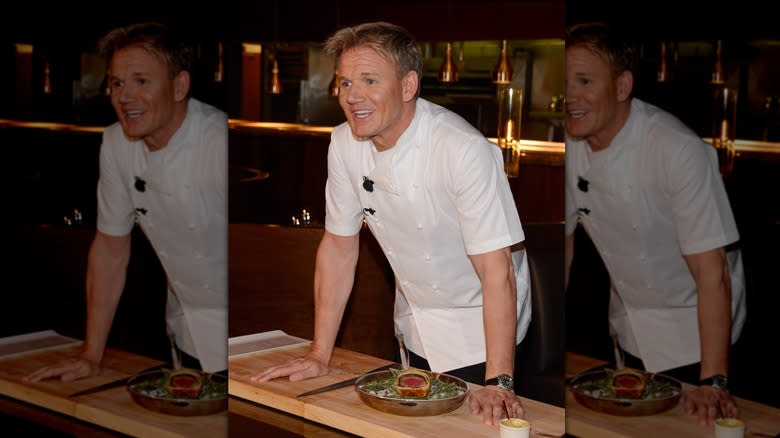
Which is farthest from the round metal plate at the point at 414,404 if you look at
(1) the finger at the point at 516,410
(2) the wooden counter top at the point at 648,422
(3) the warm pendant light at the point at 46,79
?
(3) the warm pendant light at the point at 46,79

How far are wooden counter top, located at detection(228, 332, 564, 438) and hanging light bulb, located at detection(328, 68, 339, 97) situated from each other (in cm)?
76

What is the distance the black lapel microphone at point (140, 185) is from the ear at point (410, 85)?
953 millimetres

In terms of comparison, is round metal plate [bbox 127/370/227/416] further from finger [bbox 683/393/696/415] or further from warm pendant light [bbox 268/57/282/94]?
finger [bbox 683/393/696/415]

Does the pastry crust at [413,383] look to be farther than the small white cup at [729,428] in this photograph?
Yes

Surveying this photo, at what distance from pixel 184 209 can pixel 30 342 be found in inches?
32.6

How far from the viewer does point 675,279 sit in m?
2.41

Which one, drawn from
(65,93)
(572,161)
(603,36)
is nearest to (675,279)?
(572,161)

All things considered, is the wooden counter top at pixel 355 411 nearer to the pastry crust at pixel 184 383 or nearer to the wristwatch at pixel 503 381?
the wristwatch at pixel 503 381

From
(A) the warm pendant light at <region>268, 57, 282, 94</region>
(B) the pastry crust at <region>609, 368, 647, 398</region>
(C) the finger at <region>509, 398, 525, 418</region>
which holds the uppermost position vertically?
(A) the warm pendant light at <region>268, 57, 282, 94</region>

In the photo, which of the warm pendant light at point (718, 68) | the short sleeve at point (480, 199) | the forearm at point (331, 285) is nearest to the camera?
the warm pendant light at point (718, 68)

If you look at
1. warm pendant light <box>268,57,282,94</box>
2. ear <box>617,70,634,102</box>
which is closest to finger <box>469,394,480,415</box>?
ear <box>617,70,634,102</box>

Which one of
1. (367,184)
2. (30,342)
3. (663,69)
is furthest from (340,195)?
(30,342)

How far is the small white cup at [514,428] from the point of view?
7.54 ft

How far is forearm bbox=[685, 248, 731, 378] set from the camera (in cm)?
229
